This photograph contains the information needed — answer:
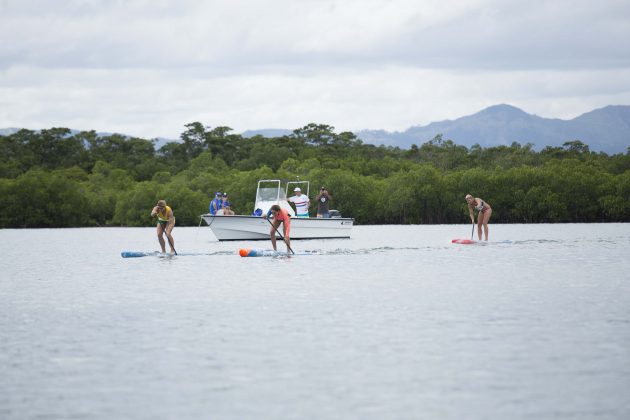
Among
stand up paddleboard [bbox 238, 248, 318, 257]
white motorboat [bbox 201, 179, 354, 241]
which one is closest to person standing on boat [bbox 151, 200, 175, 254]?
stand up paddleboard [bbox 238, 248, 318, 257]

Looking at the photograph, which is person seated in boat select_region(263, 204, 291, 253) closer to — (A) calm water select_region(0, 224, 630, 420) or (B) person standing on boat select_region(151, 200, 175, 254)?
(B) person standing on boat select_region(151, 200, 175, 254)

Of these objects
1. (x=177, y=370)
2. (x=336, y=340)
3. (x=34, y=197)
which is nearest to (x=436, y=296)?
(x=336, y=340)

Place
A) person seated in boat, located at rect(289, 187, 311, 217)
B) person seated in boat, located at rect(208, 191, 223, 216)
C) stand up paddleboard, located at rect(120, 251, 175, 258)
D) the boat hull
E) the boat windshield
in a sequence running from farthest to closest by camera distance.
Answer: person seated in boat, located at rect(208, 191, 223, 216) → the boat windshield → person seated in boat, located at rect(289, 187, 311, 217) → the boat hull → stand up paddleboard, located at rect(120, 251, 175, 258)

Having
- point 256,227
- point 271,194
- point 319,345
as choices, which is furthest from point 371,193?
point 319,345

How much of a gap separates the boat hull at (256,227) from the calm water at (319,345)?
15797 millimetres

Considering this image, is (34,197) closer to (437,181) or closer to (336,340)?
(437,181)

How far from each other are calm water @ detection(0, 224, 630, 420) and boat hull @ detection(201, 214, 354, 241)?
15797 millimetres

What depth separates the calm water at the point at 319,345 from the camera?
377 inches

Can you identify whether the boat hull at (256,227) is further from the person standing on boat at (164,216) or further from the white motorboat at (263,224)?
the person standing on boat at (164,216)

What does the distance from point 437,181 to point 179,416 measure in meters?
85.8

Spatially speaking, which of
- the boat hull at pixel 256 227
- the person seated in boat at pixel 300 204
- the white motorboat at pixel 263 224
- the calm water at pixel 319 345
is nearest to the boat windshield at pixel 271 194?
the white motorboat at pixel 263 224

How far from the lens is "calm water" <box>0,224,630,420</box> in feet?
31.4

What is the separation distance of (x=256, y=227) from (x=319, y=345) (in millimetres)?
28636

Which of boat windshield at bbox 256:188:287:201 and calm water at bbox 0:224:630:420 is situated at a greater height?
boat windshield at bbox 256:188:287:201
